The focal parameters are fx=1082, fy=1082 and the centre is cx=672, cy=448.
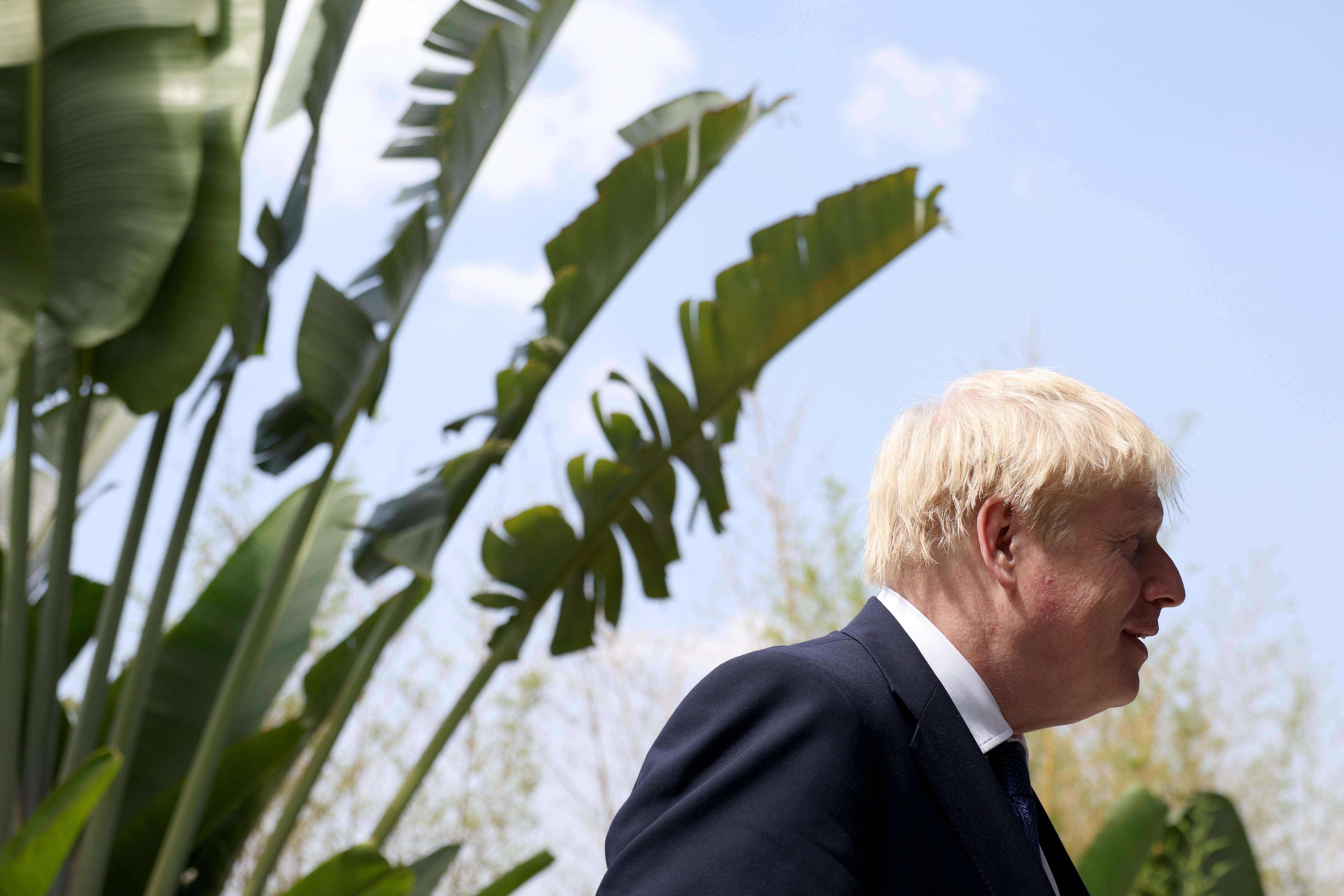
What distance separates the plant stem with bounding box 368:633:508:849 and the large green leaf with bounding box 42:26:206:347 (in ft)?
4.02

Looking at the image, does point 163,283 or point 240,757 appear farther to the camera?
point 240,757

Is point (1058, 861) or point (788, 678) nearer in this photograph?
point (788, 678)

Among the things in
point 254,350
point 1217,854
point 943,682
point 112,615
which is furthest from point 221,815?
point 1217,854

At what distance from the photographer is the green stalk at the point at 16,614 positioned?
2.44m

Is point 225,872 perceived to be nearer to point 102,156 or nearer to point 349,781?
point 349,781

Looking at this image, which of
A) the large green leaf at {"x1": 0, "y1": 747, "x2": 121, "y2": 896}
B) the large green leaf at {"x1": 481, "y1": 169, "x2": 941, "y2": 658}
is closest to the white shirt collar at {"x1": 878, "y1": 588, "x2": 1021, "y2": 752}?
the large green leaf at {"x1": 0, "y1": 747, "x2": 121, "y2": 896}

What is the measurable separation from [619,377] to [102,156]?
1322mm

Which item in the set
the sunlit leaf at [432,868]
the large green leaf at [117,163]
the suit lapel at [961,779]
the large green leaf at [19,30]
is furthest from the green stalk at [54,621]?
the suit lapel at [961,779]

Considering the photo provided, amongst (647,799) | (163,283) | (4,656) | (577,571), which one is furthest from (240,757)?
(647,799)

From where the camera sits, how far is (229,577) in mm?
3271

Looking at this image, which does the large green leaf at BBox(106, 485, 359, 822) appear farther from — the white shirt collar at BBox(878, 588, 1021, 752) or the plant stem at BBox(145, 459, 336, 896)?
the white shirt collar at BBox(878, 588, 1021, 752)

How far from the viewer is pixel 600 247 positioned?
108 inches

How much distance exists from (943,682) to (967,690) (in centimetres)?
3

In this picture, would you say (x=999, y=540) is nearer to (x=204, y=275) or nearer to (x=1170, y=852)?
Answer: (x=204, y=275)
